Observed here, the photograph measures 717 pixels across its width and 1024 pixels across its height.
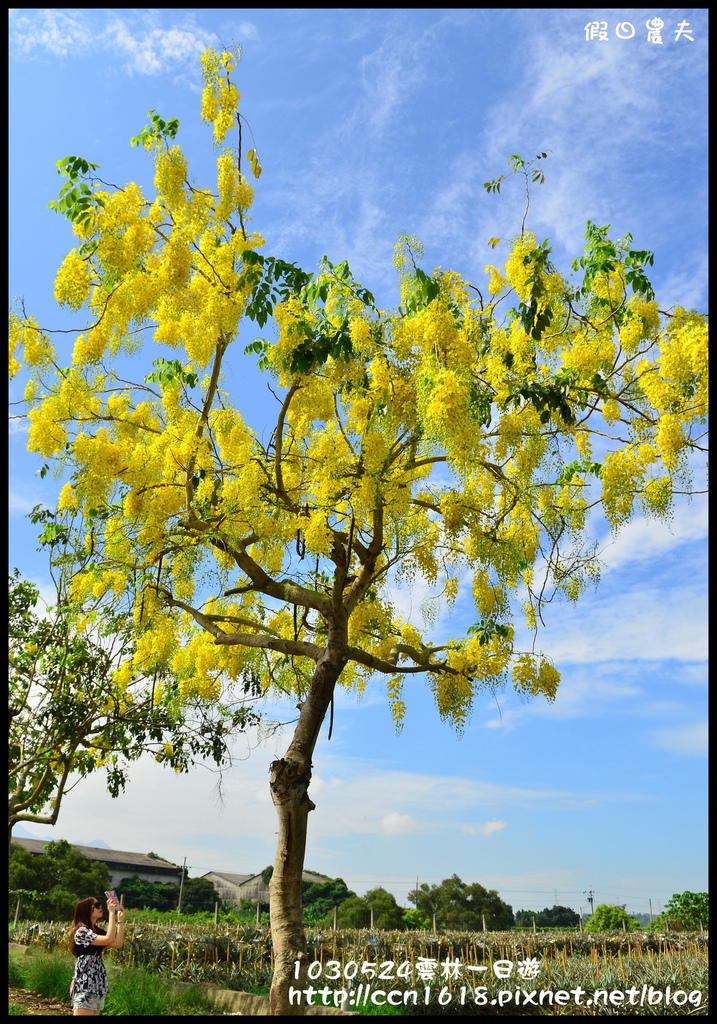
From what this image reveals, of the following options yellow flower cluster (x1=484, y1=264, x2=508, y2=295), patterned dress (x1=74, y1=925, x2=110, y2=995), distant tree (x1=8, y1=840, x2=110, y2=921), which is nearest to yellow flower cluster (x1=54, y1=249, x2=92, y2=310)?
yellow flower cluster (x1=484, y1=264, x2=508, y2=295)

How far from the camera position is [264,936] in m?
9.49

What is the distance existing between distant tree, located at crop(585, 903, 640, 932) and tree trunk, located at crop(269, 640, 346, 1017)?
1296 centimetres

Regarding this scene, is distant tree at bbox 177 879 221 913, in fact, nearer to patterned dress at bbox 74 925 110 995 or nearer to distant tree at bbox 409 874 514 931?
distant tree at bbox 409 874 514 931

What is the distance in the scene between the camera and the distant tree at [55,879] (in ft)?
48.8

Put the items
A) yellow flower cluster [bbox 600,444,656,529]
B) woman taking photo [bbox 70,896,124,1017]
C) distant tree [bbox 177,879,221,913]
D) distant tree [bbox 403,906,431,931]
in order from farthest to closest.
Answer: distant tree [bbox 177,879,221,913], distant tree [bbox 403,906,431,931], yellow flower cluster [bbox 600,444,656,529], woman taking photo [bbox 70,896,124,1017]

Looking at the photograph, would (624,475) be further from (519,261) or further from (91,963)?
(91,963)

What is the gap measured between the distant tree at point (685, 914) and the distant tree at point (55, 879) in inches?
415

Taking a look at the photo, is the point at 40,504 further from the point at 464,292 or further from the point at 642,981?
the point at 642,981

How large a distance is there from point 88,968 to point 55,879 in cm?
1260

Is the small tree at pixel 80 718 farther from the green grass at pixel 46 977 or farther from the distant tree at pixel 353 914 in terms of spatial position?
the distant tree at pixel 353 914

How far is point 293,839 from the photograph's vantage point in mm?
5320

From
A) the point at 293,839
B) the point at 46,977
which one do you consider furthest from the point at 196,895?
the point at 293,839

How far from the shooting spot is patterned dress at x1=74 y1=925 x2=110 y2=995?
181 inches

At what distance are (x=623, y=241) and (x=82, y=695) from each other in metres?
6.60
